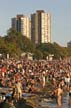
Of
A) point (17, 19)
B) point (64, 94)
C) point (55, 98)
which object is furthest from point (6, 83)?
point (17, 19)

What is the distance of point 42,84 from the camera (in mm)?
35656

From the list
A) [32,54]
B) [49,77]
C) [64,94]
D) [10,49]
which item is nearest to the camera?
[64,94]

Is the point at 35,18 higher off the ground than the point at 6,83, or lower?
higher

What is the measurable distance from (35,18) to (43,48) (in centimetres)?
7213

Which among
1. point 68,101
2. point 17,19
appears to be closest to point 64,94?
point 68,101

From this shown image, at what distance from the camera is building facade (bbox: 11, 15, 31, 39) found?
183500mm

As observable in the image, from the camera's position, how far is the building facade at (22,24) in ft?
602

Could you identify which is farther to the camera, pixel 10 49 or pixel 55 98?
pixel 10 49

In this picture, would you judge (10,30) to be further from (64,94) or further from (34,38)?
(34,38)

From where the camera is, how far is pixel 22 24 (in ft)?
607

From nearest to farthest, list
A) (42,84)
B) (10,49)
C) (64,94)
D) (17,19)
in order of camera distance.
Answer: (64,94) → (42,84) → (10,49) → (17,19)

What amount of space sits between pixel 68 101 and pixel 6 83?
7.27m

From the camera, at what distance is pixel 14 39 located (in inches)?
3969

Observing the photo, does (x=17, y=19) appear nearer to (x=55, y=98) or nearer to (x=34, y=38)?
(x=34, y=38)
